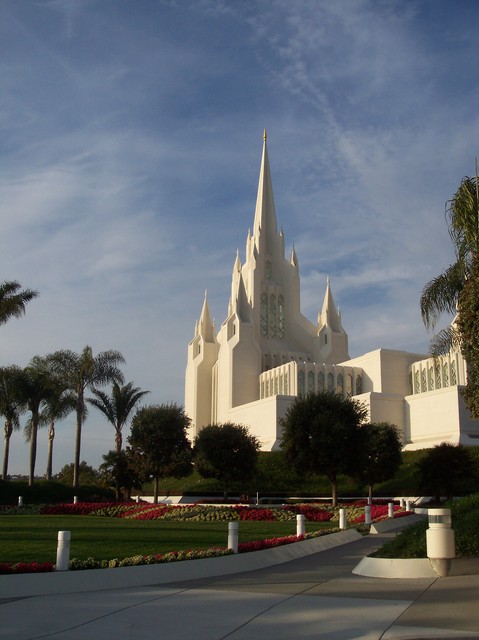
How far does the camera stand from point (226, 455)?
122ft

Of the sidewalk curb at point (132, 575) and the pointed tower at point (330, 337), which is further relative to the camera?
the pointed tower at point (330, 337)

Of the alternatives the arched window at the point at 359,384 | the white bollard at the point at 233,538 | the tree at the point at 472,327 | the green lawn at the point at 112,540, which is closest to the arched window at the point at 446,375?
the arched window at the point at 359,384

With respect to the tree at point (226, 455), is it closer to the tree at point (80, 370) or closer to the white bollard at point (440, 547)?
the tree at point (80, 370)

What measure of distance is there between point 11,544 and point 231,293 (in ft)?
207

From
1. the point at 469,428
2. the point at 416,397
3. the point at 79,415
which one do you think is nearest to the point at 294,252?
the point at 416,397

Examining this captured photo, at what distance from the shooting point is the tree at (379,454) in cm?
3319

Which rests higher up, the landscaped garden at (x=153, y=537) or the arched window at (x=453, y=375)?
the arched window at (x=453, y=375)

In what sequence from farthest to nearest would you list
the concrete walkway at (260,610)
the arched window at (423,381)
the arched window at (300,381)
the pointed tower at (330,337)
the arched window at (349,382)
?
the pointed tower at (330,337)
the arched window at (349,382)
the arched window at (300,381)
the arched window at (423,381)
the concrete walkway at (260,610)

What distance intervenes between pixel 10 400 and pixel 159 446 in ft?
35.4

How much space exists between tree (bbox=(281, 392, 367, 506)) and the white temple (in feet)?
52.9

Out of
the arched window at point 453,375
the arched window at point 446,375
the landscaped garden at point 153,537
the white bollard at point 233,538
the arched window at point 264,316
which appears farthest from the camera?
the arched window at point 264,316

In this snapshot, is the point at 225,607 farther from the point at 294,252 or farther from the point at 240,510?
the point at 294,252

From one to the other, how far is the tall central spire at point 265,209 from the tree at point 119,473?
4027 cm

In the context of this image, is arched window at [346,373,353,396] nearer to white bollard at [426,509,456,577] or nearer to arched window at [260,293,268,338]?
arched window at [260,293,268,338]
